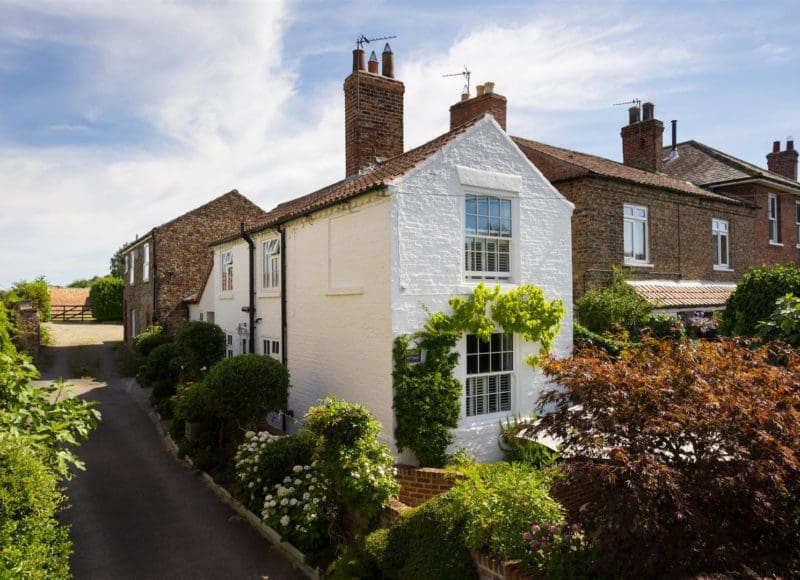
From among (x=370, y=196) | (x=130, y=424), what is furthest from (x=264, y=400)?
(x=130, y=424)

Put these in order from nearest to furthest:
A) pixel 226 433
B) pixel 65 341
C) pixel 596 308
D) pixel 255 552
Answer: pixel 255 552
pixel 226 433
pixel 596 308
pixel 65 341

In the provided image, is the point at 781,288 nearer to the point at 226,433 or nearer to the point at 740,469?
the point at 740,469

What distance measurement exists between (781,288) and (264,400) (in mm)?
12565

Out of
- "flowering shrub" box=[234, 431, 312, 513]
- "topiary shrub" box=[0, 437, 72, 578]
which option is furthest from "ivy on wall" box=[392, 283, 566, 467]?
→ "topiary shrub" box=[0, 437, 72, 578]

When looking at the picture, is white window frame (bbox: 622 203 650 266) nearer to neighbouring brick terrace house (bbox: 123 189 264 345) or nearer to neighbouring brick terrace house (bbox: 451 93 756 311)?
neighbouring brick terrace house (bbox: 451 93 756 311)

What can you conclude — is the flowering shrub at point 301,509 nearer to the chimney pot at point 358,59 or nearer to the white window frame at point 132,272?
the chimney pot at point 358,59

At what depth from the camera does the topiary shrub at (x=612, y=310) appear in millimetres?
15289

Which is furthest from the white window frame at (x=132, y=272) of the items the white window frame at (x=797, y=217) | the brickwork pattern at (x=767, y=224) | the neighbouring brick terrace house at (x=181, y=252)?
the white window frame at (x=797, y=217)

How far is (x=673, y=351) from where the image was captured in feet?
20.6

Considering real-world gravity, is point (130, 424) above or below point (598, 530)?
below

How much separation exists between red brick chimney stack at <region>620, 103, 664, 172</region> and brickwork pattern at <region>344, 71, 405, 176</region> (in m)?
11.1

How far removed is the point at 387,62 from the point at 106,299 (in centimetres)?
4187

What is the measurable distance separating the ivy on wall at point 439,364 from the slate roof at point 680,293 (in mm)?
6860

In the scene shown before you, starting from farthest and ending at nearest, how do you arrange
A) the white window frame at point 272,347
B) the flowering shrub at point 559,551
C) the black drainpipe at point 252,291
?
the black drainpipe at point 252,291 < the white window frame at point 272,347 < the flowering shrub at point 559,551
